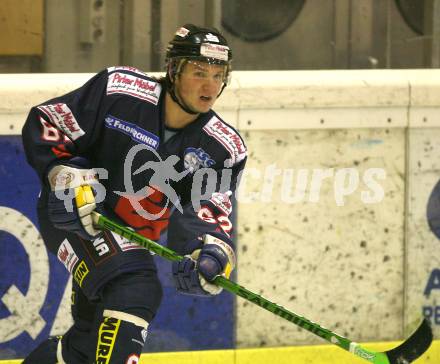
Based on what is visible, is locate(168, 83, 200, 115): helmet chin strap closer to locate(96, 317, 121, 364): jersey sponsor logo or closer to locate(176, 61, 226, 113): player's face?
locate(176, 61, 226, 113): player's face

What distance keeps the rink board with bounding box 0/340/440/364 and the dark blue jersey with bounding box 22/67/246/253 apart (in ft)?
2.99

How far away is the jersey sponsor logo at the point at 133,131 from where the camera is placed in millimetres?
4051

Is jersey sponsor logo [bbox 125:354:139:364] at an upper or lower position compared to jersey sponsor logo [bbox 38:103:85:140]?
lower

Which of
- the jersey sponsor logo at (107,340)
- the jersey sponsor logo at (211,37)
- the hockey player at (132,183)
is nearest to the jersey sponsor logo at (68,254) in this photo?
the hockey player at (132,183)

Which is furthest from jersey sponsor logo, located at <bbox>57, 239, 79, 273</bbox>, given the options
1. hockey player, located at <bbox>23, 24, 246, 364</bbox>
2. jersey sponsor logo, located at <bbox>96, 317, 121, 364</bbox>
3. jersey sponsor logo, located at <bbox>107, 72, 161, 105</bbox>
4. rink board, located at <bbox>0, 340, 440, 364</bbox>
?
rink board, located at <bbox>0, 340, 440, 364</bbox>

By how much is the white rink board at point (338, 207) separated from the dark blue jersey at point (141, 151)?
841mm

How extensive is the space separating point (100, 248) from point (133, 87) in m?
0.52

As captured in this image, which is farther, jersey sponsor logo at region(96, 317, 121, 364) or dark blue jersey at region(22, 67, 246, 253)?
dark blue jersey at region(22, 67, 246, 253)

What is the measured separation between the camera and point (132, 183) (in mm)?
4121

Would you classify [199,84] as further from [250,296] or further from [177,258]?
[250,296]

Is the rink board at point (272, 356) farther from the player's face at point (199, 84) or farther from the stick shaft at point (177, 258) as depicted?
the player's face at point (199, 84)

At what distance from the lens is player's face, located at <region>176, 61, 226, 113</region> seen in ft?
13.2

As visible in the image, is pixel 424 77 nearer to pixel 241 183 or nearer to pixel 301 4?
pixel 241 183

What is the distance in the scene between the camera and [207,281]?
3.85 meters
